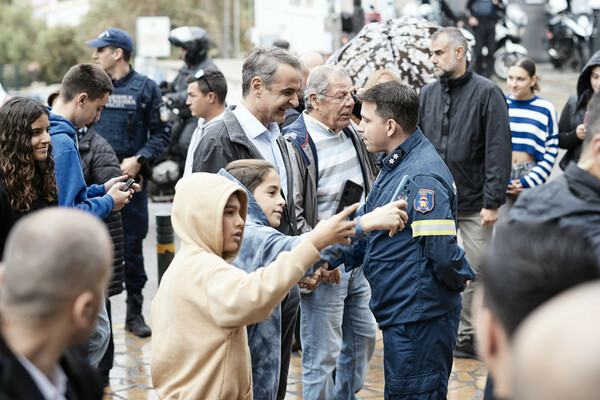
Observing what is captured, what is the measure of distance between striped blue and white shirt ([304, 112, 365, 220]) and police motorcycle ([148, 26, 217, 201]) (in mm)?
2939

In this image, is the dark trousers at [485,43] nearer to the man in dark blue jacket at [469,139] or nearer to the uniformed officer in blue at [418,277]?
the man in dark blue jacket at [469,139]

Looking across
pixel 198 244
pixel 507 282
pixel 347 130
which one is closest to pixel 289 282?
pixel 198 244

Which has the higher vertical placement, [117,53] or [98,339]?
[117,53]

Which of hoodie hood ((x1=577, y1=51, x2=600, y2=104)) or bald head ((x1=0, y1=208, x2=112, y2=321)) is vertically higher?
bald head ((x1=0, y1=208, x2=112, y2=321))

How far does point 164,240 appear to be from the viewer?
7.39 m

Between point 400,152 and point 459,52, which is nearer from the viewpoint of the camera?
point 400,152

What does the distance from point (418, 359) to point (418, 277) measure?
0.41 metres

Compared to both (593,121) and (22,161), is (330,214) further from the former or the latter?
(593,121)

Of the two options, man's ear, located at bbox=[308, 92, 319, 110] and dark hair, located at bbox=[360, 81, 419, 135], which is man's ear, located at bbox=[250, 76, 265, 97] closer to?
man's ear, located at bbox=[308, 92, 319, 110]

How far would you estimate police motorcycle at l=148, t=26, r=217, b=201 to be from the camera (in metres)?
9.41

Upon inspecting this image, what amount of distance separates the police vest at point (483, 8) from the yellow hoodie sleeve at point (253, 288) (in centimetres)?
1570

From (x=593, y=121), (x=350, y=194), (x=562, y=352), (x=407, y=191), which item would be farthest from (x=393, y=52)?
(x=562, y=352)

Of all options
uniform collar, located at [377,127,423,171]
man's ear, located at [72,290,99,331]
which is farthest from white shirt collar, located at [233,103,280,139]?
man's ear, located at [72,290,99,331]

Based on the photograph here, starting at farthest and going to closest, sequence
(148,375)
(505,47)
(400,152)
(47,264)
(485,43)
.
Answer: (505,47) < (485,43) < (148,375) < (400,152) < (47,264)
